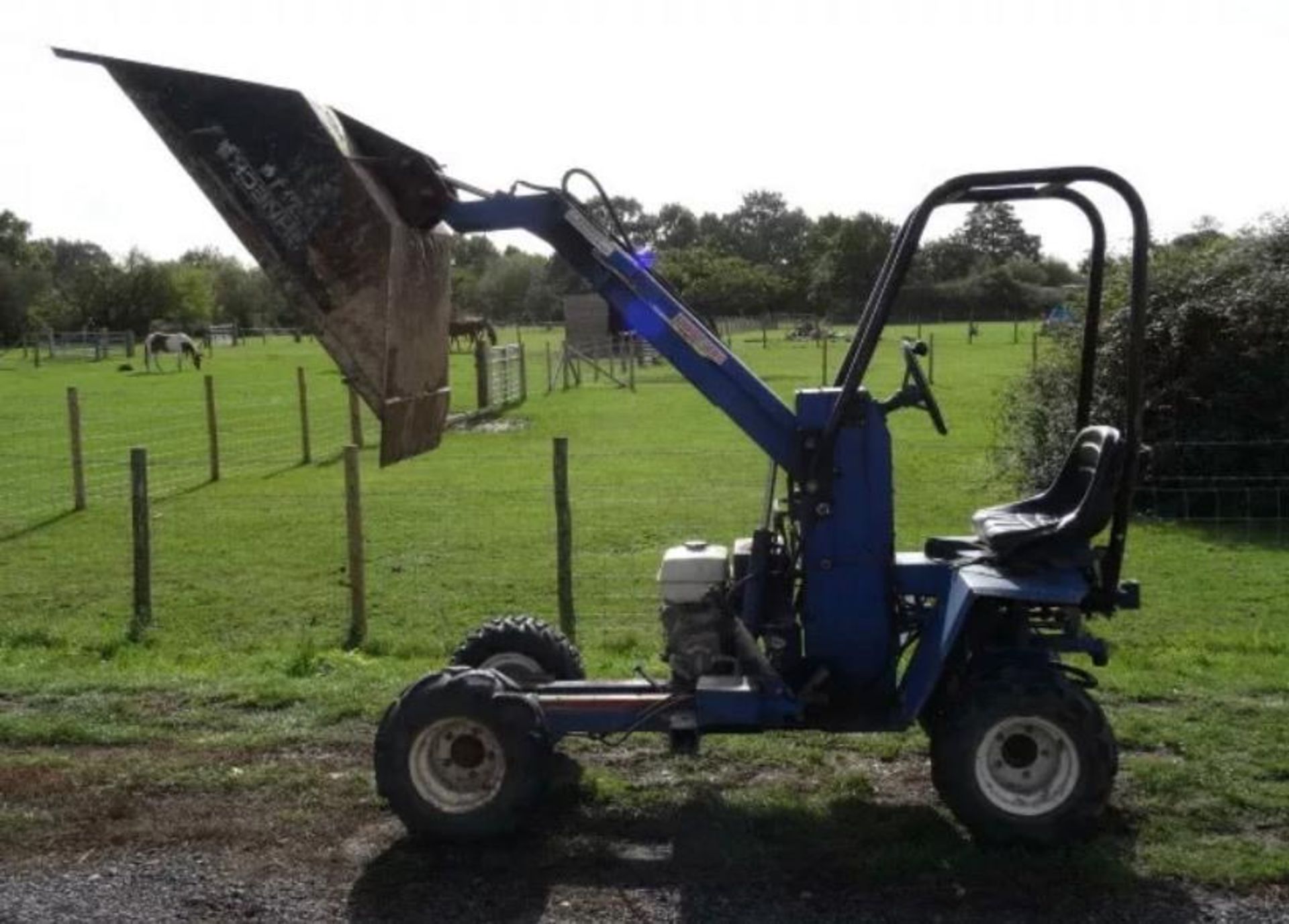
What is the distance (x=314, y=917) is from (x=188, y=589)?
8459 millimetres

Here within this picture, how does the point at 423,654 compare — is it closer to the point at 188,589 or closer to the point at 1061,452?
the point at 188,589

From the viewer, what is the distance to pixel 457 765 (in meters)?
5.97

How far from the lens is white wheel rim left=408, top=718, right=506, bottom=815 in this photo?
5.87 m

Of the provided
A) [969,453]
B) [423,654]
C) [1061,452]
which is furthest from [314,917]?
[969,453]

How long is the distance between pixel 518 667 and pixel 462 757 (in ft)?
3.42

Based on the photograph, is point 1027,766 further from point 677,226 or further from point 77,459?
point 677,226

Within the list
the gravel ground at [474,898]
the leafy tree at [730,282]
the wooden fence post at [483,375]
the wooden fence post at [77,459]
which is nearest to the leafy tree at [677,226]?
the leafy tree at [730,282]

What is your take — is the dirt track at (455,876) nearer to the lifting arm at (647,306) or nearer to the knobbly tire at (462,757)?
the knobbly tire at (462,757)

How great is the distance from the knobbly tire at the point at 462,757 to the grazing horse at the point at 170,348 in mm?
51164

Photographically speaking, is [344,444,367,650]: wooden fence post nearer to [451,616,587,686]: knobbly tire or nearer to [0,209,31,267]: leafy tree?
[451,616,587,686]: knobbly tire

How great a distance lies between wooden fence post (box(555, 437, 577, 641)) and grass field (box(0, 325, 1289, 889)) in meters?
0.20

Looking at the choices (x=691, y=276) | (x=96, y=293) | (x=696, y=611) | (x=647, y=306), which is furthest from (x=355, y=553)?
(x=96, y=293)

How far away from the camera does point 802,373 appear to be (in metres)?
42.8

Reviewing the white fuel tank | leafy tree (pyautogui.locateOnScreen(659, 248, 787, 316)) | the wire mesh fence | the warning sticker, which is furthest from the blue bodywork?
leafy tree (pyautogui.locateOnScreen(659, 248, 787, 316))
